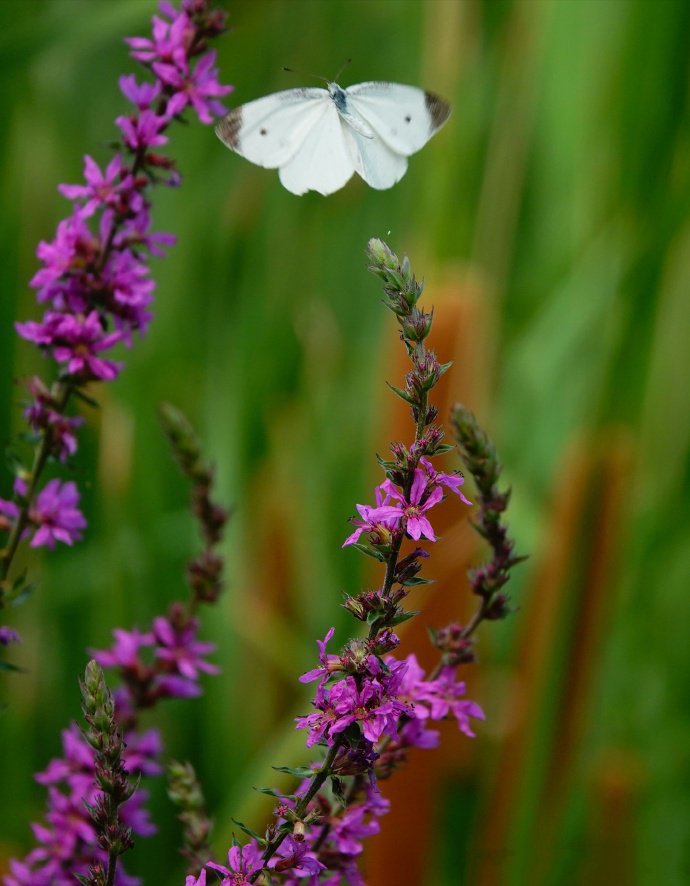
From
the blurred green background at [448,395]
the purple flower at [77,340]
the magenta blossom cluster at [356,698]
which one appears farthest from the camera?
the blurred green background at [448,395]

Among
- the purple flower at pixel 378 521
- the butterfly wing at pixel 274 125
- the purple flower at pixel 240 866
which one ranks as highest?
the butterfly wing at pixel 274 125

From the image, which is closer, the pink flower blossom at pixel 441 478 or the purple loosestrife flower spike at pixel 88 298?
the pink flower blossom at pixel 441 478

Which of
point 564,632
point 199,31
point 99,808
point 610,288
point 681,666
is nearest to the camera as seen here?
point 99,808

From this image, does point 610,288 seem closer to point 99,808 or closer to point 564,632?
point 564,632

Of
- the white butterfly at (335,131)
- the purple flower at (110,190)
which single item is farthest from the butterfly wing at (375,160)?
the purple flower at (110,190)

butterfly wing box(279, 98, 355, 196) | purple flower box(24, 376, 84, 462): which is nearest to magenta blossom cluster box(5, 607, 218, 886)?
purple flower box(24, 376, 84, 462)

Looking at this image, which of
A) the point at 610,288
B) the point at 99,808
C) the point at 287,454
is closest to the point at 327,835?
the point at 99,808

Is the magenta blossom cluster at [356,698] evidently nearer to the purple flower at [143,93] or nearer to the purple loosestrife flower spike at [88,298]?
the purple loosestrife flower spike at [88,298]

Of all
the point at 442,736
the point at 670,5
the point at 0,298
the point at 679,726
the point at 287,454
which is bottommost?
the point at 442,736
